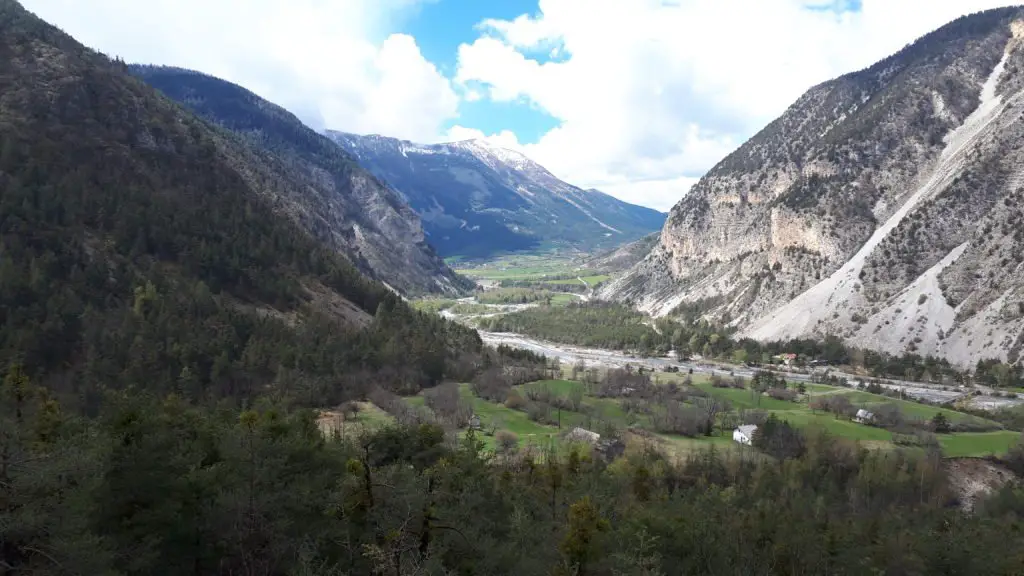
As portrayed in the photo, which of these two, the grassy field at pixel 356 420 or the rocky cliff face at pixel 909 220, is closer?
the grassy field at pixel 356 420

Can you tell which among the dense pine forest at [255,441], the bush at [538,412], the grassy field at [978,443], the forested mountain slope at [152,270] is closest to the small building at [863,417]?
the grassy field at [978,443]

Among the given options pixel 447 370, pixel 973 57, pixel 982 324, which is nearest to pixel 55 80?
pixel 447 370

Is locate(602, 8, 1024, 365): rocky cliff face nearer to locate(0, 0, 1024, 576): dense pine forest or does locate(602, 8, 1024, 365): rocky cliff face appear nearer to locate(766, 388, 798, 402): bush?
locate(766, 388, 798, 402): bush

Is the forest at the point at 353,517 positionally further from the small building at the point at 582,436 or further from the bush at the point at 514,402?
the bush at the point at 514,402

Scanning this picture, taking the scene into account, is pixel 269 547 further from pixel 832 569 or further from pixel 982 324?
pixel 982 324

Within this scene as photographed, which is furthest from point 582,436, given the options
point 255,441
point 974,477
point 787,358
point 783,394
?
point 787,358

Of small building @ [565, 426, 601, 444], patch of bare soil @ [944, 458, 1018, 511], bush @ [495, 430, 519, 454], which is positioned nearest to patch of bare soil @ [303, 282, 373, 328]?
bush @ [495, 430, 519, 454]

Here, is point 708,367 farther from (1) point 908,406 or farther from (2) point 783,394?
(1) point 908,406
